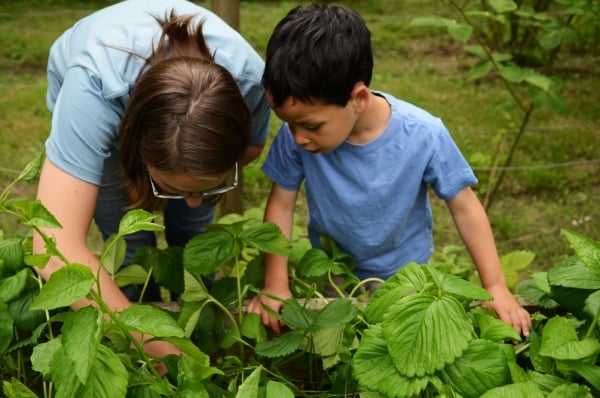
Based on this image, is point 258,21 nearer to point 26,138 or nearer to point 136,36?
point 26,138

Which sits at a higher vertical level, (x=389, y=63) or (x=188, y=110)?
(x=188, y=110)

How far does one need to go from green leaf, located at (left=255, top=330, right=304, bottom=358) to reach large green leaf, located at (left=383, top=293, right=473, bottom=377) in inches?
8.7

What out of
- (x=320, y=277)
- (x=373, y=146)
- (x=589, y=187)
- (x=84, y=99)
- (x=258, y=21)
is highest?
(x=84, y=99)

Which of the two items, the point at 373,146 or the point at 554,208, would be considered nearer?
the point at 373,146

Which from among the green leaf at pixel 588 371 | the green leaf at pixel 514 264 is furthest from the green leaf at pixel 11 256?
the green leaf at pixel 514 264

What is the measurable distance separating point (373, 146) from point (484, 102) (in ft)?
8.18

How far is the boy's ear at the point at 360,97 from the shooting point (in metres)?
1.26

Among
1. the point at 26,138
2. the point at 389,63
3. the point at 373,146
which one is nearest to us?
the point at 373,146

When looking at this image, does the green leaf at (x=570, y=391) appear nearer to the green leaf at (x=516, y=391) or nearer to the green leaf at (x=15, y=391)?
the green leaf at (x=516, y=391)

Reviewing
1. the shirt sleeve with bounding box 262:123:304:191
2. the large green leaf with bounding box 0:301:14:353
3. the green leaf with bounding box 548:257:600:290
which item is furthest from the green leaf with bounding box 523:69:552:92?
the large green leaf with bounding box 0:301:14:353

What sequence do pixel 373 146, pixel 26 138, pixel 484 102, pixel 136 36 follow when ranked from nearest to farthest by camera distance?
1. pixel 136 36
2. pixel 373 146
3. pixel 26 138
4. pixel 484 102

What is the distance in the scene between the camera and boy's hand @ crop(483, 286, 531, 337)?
1132mm

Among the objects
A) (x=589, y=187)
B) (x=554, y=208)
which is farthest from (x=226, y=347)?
(x=589, y=187)

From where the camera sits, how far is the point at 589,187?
115 inches
